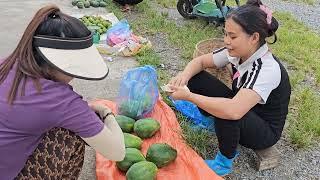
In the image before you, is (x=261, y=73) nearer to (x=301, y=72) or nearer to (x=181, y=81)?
(x=181, y=81)

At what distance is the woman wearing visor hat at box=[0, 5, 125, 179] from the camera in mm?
1931

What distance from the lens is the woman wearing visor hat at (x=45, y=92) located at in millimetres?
A: 1931

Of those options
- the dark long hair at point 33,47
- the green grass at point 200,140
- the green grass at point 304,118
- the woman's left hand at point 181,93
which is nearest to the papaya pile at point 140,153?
the green grass at point 200,140

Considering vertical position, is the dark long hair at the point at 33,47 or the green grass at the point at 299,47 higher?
the dark long hair at the point at 33,47

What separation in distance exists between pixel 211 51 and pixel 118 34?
4.90 feet

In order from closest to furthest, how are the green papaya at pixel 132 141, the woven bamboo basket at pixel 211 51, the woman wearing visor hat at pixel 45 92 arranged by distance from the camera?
the woman wearing visor hat at pixel 45 92 < the green papaya at pixel 132 141 < the woven bamboo basket at pixel 211 51

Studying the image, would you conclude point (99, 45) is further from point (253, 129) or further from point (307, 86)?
point (253, 129)

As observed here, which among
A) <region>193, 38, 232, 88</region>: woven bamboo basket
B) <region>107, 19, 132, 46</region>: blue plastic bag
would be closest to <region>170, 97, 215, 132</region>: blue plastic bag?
<region>193, 38, 232, 88</region>: woven bamboo basket

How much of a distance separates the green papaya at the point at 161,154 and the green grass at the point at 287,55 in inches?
14.6

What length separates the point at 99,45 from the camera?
527 cm

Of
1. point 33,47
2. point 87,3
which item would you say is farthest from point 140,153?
point 87,3

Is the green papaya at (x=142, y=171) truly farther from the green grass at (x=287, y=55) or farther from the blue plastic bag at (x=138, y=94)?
the blue plastic bag at (x=138, y=94)

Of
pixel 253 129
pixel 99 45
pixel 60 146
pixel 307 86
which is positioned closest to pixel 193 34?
pixel 99 45

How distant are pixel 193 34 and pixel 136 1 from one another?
1.34 meters
